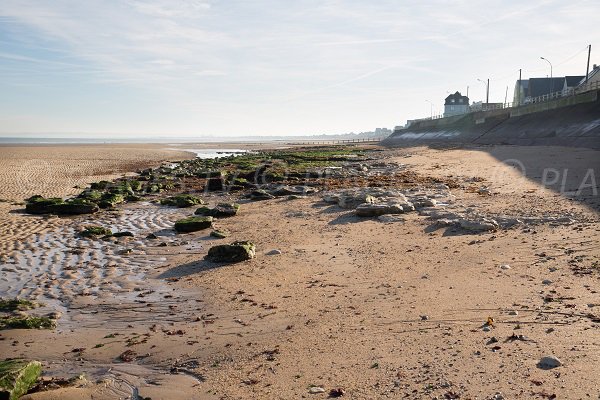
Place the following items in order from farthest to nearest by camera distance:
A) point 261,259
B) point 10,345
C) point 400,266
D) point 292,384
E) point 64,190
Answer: point 64,190
point 261,259
point 400,266
point 10,345
point 292,384

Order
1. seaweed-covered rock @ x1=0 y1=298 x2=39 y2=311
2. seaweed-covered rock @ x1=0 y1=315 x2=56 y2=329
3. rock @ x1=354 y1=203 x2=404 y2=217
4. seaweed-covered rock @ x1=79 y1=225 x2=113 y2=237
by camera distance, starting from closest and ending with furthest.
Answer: seaweed-covered rock @ x1=0 y1=315 x2=56 y2=329
seaweed-covered rock @ x1=0 y1=298 x2=39 y2=311
seaweed-covered rock @ x1=79 y1=225 x2=113 y2=237
rock @ x1=354 y1=203 x2=404 y2=217

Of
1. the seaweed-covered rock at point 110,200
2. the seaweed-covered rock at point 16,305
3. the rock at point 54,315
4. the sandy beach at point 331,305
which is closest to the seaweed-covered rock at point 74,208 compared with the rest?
the seaweed-covered rock at point 110,200

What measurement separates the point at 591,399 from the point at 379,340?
2.18m

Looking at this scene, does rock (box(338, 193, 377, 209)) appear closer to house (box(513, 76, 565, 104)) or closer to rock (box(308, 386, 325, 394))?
rock (box(308, 386, 325, 394))

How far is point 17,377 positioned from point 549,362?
5.14 metres

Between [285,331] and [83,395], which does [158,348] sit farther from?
[285,331]

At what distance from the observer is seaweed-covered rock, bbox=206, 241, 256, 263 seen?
32.2 feet

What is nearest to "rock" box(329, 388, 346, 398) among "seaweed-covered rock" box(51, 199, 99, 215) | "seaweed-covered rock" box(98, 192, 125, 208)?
"seaweed-covered rock" box(51, 199, 99, 215)

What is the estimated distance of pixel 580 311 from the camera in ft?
19.2

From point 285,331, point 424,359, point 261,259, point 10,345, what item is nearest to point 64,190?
point 261,259

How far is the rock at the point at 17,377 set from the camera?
14.7ft

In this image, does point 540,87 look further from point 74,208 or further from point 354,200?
point 74,208

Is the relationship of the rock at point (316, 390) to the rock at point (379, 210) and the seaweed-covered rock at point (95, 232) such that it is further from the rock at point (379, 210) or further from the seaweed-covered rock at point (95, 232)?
the seaweed-covered rock at point (95, 232)

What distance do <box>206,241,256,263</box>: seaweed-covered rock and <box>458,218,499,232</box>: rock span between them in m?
4.79
